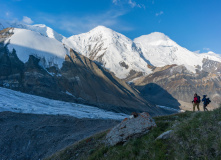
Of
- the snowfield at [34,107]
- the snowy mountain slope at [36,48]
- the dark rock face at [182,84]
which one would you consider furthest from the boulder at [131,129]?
the dark rock face at [182,84]

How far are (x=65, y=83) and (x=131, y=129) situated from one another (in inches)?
2571

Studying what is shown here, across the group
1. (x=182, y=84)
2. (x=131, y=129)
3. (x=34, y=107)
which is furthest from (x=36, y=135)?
(x=182, y=84)

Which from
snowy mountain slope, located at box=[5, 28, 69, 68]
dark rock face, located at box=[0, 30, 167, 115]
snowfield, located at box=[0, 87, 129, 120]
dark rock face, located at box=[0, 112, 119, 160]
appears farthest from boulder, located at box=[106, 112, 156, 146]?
snowy mountain slope, located at box=[5, 28, 69, 68]

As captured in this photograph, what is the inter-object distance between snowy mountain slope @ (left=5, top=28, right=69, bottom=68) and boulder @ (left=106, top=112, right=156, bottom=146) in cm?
7268

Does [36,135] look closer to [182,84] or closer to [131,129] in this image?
[131,129]

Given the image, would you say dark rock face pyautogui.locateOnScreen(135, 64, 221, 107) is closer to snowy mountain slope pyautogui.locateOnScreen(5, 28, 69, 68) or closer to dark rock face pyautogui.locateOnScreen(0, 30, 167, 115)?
dark rock face pyautogui.locateOnScreen(0, 30, 167, 115)

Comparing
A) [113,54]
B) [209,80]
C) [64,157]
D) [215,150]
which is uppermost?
[113,54]

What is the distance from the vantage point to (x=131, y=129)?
27.2 ft

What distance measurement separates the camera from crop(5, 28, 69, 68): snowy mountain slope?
7691cm

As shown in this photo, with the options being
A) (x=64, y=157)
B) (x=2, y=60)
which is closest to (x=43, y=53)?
(x=2, y=60)

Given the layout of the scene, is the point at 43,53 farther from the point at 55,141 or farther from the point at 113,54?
the point at 113,54

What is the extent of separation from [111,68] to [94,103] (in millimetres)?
116667

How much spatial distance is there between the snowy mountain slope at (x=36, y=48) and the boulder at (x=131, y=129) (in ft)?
238

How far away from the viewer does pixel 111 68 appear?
179 metres
